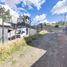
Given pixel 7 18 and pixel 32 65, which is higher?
pixel 7 18

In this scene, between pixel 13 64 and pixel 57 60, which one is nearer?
pixel 13 64

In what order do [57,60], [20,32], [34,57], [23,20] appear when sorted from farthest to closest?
1. [23,20]
2. [20,32]
3. [34,57]
4. [57,60]

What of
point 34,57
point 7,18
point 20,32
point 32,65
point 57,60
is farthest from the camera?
point 7,18

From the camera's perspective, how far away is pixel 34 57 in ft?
40.7

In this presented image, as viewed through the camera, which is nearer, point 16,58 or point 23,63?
point 23,63

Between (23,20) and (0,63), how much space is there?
1642 inches

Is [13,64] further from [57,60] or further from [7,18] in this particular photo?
[7,18]

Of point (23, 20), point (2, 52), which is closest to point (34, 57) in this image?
point (2, 52)

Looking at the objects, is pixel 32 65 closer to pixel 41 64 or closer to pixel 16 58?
pixel 41 64

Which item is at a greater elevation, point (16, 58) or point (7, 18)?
point (7, 18)

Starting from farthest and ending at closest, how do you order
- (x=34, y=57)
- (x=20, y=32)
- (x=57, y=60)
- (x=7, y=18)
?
Result: 1. (x=7, y=18)
2. (x=20, y=32)
3. (x=34, y=57)
4. (x=57, y=60)

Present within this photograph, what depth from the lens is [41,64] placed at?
10633 mm

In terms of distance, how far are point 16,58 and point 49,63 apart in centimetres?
247

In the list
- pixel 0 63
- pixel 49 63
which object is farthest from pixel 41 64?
pixel 0 63
